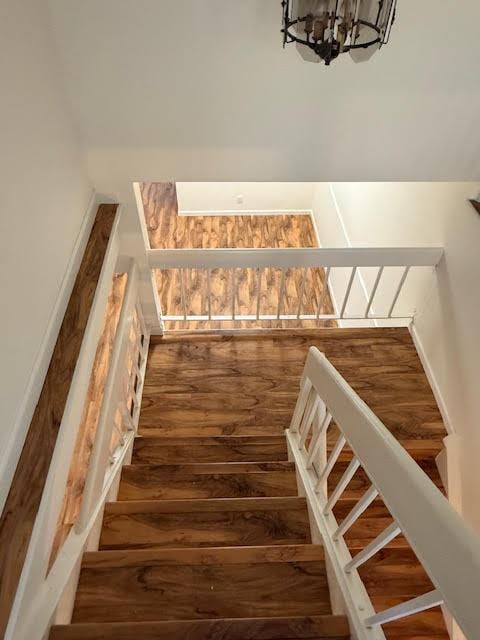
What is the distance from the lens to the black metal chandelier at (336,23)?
120 cm

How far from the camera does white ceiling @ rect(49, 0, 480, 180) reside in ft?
5.05

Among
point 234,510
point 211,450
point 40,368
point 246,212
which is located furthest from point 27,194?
point 246,212

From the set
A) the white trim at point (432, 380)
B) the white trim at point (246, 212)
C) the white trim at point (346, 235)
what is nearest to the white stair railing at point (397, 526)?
the white trim at point (432, 380)

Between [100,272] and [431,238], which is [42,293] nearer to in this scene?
[100,272]

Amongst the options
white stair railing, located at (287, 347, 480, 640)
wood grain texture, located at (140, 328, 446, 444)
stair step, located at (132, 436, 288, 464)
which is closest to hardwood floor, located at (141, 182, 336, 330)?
wood grain texture, located at (140, 328, 446, 444)

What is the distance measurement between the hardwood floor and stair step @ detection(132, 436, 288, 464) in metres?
1.70

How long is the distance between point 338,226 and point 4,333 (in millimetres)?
4067

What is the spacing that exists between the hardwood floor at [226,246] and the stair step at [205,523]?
238cm

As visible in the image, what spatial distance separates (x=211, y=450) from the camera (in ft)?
8.48

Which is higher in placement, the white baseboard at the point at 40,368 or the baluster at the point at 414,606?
the white baseboard at the point at 40,368

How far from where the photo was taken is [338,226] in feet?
15.5

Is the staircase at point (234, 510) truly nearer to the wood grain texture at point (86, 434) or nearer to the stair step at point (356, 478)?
the stair step at point (356, 478)

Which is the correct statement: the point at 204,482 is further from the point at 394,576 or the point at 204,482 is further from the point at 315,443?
the point at 394,576

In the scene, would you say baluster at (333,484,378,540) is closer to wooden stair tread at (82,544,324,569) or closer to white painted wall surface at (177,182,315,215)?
wooden stair tread at (82,544,324,569)
